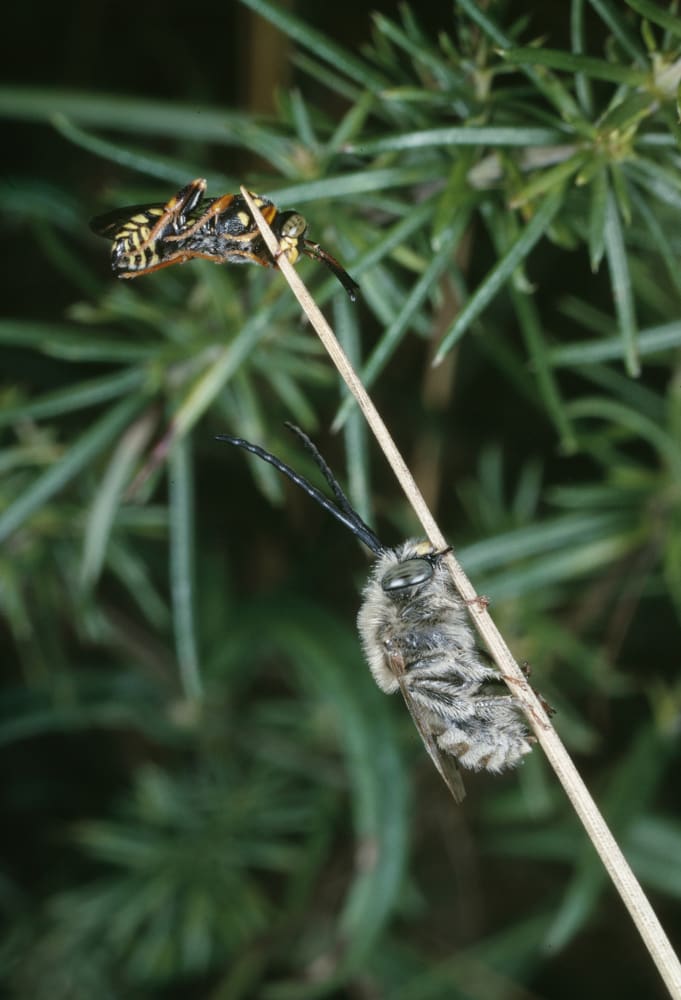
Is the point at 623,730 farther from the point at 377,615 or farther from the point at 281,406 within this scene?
the point at 377,615

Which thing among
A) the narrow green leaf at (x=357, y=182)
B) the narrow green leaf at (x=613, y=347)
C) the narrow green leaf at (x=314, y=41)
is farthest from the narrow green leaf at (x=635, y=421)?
the narrow green leaf at (x=314, y=41)

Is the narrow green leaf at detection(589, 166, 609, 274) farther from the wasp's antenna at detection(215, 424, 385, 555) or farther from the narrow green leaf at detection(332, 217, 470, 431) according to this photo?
the wasp's antenna at detection(215, 424, 385, 555)

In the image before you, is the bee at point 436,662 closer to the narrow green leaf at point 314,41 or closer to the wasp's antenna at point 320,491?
the wasp's antenna at point 320,491

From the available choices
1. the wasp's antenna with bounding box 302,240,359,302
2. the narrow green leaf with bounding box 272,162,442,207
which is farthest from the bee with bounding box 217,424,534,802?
the narrow green leaf with bounding box 272,162,442,207

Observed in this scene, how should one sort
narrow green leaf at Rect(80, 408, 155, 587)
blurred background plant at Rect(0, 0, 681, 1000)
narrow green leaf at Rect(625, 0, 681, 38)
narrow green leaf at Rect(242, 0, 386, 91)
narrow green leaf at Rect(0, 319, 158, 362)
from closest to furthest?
narrow green leaf at Rect(625, 0, 681, 38) < narrow green leaf at Rect(242, 0, 386, 91) < blurred background plant at Rect(0, 0, 681, 1000) < narrow green leaf at Rect(0, 319, 158, 362) < narrow green leaf at Rect(80, 408, 155, 587)

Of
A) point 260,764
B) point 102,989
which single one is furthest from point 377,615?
point 102,989

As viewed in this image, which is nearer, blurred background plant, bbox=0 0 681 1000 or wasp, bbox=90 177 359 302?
wasp, bbox=90 177 359 302

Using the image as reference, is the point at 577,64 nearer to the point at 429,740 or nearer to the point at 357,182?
the point at 357,182
